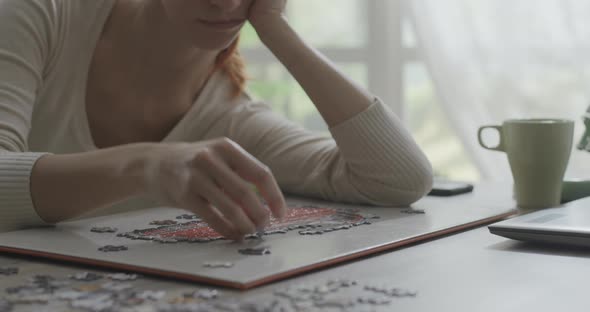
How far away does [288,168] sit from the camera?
66.6 inches

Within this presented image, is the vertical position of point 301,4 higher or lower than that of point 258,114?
higher

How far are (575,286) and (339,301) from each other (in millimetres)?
271

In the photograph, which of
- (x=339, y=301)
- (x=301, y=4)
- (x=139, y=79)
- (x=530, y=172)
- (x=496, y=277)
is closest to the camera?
(x=339, y=301)

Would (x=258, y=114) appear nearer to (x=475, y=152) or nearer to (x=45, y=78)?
(x=45, y=78)

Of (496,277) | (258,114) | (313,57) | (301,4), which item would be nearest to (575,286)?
(496,277)

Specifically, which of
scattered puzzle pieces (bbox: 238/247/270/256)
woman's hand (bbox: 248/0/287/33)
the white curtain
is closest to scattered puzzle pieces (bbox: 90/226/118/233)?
scattered puzzle pieces (bbox: 238/247/270/256)

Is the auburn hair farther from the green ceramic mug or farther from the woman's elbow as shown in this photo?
the green ceramic mug

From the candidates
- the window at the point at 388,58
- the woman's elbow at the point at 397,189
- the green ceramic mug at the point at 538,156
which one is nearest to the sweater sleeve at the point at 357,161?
the woman's elbow at the point at 397,189

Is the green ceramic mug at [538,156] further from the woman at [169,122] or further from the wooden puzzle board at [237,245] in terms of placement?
the woman at [169,122]

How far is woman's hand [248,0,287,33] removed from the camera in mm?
1658

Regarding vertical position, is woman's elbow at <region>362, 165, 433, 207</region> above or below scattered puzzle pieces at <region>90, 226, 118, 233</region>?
above

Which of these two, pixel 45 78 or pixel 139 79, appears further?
pixel 139 79

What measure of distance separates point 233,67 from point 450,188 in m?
0.57

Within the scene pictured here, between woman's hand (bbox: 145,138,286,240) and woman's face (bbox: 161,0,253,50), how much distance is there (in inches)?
20.8
